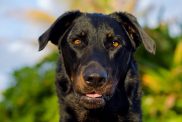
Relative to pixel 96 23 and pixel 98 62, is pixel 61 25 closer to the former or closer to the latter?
pixel 96 23

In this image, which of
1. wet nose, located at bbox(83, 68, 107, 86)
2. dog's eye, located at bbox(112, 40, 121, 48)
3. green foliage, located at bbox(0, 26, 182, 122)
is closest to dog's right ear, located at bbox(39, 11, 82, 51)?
dog's eye, located at bbox(112, 40, 121, 48)

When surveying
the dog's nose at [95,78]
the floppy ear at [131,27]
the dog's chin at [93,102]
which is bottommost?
the dog's chin at [93,102]

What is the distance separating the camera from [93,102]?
8.48 meters

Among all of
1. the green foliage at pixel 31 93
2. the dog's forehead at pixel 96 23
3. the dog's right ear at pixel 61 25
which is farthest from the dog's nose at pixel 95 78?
the green foliage at pixel 31 93

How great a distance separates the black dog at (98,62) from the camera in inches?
336

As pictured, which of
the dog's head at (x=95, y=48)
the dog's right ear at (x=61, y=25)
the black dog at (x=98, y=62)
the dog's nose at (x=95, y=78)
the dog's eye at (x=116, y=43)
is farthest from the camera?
the dog's right ear at (x=61, y=25)

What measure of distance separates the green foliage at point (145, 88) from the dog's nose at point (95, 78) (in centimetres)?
936

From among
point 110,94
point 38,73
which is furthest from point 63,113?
point 38,73

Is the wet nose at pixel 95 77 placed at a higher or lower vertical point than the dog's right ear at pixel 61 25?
lower

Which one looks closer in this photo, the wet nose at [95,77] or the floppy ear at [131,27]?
the wet nose at [95,77]

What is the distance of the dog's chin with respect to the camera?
8477 mm

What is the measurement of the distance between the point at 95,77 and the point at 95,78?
1cm

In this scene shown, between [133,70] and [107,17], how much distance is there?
0.64 meters

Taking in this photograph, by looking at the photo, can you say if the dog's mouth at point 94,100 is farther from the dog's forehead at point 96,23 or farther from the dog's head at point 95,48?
the dog's forehead at point 96,23
